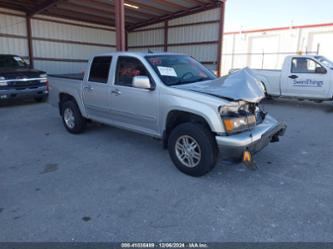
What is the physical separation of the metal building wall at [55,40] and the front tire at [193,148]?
44.5 feet

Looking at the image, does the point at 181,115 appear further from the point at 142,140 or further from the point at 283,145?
the point at 283,145

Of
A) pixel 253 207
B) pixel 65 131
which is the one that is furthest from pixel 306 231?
pixel 65 131

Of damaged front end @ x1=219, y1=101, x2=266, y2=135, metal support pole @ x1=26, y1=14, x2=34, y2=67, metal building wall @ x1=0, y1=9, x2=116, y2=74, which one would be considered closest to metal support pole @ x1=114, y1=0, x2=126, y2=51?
damaged front end @ x1=219, y1=101, x2=266, y2=135

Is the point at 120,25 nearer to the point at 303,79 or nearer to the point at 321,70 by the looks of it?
the point at 303,79

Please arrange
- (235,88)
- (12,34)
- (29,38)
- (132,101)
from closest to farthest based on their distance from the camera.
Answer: (235,88), (132,101), (12,34), (29,38)

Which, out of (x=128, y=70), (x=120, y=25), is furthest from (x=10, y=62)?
(x=128, y=70)

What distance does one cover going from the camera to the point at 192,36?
16703mm

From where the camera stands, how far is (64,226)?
272cm

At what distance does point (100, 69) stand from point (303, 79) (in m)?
7.44

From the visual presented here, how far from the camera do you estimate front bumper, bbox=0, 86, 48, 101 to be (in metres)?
9.14

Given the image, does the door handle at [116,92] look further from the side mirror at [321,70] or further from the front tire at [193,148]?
the side mirror at [321,70]

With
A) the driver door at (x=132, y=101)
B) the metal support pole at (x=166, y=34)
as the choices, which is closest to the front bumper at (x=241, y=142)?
the driver door at (x=132, y=101)

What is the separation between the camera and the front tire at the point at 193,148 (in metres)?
3.58

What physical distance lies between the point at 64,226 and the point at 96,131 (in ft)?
12.7
